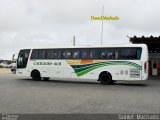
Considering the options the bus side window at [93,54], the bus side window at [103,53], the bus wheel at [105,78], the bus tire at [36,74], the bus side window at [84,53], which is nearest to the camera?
the bus wheel at [105,78]

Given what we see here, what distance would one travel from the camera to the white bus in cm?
2312

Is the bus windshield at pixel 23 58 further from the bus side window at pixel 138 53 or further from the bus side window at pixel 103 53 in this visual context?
the bus side window at pixel 138 53

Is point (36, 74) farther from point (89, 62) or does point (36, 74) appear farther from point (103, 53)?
point (103, 53)

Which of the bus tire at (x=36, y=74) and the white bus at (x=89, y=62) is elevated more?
the white bus at (x=89, y=62)

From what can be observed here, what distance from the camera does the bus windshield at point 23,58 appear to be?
92.5 ft

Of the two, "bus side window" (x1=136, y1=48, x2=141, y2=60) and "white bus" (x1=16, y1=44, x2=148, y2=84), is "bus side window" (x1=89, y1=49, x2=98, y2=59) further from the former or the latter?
"bus side window" (x1=136, y1=48, x2=141, y2=60)

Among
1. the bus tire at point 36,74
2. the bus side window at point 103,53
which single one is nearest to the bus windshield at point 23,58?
the bus tire at point 36,74

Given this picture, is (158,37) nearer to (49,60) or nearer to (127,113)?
(49,60)

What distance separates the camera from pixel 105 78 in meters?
24.2

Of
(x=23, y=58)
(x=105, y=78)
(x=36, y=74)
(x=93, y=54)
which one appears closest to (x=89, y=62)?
(x=93, y=54)

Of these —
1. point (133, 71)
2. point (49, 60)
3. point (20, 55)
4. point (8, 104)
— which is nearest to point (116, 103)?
point (8, 104)

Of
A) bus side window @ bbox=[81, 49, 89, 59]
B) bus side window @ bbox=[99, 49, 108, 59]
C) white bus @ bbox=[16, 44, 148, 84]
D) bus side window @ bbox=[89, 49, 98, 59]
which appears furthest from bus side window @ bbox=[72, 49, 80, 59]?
bus side window @ bbox=[99, 49, 108, 59]

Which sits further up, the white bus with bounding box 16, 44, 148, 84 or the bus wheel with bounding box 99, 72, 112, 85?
the white bus with bounding box 16, 44, 148, 84

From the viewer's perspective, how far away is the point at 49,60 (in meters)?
27.0
